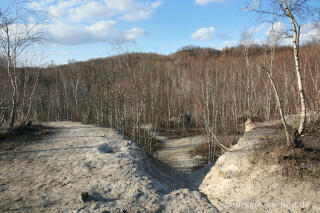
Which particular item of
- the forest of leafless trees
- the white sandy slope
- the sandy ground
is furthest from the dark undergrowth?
the sandy ground

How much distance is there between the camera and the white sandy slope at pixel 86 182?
459 centimetres

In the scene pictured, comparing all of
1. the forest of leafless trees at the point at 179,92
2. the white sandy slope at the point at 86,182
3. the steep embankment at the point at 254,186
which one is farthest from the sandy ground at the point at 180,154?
the steep embankment at the point at 254,186

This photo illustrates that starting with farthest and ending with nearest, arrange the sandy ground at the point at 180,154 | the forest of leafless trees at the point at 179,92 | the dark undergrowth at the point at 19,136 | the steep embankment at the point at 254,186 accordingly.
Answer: the forest of leafless trees at the point at 179,92 < the sandy ground at the point at 180,154 < the dark undergrowth at the point at 19,136 < the steep embankment at the point at 254,186

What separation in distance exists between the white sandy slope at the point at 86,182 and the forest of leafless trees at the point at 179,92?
3067 millimetres

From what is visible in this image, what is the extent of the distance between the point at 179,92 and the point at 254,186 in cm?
A: 2121

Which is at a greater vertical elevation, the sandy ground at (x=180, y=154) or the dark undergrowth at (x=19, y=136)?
the dark undergrowth at (x=19, y=136)

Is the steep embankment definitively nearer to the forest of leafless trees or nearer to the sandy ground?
the forest of leafless trees

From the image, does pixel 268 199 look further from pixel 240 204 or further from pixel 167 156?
pixel 167 156

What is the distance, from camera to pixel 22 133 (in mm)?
8961

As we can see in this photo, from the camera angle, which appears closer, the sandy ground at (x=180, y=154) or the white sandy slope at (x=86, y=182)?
the white sandy slope at (x=86, y=182)

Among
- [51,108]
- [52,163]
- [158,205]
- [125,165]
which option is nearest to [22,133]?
[52,163]

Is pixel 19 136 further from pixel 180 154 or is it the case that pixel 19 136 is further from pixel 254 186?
pixel 180 154

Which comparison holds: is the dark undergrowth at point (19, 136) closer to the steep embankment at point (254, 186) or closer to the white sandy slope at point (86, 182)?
the white sandy slope at point (86, 182)

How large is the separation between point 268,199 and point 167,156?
943 centimetres
